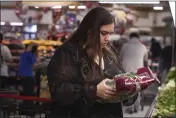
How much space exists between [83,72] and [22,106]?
2.14 metres

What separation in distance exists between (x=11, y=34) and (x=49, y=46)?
7.19ft

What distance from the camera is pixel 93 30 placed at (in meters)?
3.24

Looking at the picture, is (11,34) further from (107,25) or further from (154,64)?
(107,25)

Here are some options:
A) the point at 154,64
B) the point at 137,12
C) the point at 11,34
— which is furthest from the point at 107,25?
the point at 137,12

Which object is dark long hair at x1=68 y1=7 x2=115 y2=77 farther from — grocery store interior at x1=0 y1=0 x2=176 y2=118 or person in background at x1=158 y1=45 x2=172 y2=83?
person in background at x1=158 y1=45 x2=172 y2=83

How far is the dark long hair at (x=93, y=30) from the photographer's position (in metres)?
3.24

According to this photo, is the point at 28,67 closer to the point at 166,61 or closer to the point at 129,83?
the point at 166,61

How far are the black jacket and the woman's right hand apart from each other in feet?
0.15

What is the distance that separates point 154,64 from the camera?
1684 centimetres

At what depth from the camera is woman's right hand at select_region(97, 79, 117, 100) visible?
303 cm

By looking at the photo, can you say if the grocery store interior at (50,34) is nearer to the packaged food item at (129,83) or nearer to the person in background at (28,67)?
the person in background at (28,67)

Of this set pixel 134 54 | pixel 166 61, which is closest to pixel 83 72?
pixel 134 54

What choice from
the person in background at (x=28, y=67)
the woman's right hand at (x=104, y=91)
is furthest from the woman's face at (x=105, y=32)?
the person in background at (x=28, y=67)

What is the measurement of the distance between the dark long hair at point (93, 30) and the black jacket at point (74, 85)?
5 cm
